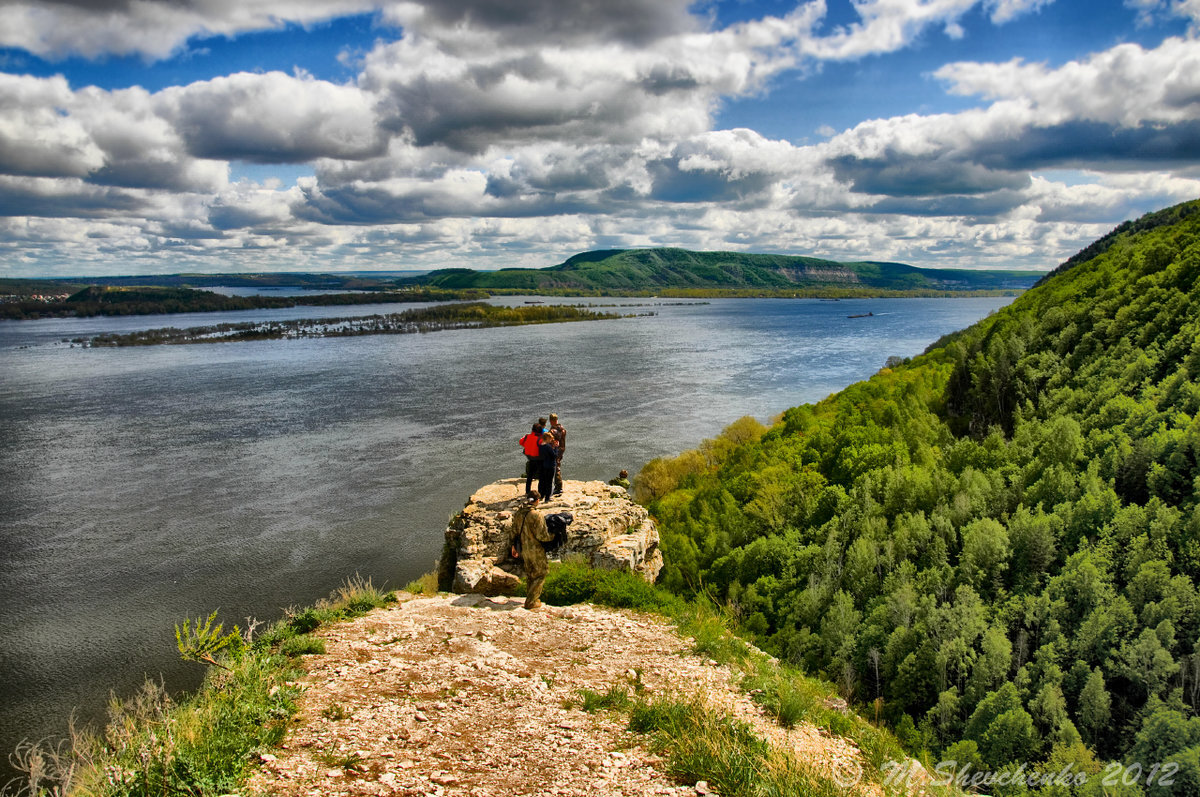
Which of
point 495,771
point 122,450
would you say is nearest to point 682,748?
point 495,771

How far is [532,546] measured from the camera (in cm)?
1257

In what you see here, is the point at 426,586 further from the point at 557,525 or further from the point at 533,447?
the point at 557,525

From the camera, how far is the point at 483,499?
63.5 feet

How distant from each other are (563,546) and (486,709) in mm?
8574

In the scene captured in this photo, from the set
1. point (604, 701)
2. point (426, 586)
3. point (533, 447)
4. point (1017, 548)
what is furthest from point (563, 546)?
point (1017, 548)

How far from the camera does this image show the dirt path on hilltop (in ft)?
23.2

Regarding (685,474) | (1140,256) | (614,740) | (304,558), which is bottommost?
(304,558)

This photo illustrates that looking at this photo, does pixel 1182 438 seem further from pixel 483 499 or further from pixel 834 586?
pixel 483 499

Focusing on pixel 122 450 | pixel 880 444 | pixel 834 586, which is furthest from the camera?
pixel 122 450

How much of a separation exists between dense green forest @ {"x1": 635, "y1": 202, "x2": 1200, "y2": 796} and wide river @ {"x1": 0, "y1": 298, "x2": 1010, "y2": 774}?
14.3 m

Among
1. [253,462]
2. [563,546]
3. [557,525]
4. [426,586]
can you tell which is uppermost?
[557,525]

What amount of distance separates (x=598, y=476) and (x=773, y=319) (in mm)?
138821

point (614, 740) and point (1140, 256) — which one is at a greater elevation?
point (1140, 256)

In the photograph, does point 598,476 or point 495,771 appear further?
point 598,476
